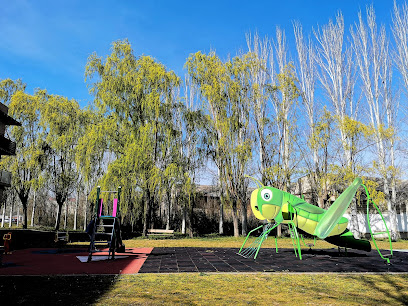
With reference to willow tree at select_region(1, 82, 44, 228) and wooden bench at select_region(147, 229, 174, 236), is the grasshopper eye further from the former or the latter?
willow tree at select_region(1, 82, 44, 228)

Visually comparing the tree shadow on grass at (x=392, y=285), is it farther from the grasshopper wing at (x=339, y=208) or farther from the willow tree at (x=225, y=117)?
the willow tree at (x=225, y=117)

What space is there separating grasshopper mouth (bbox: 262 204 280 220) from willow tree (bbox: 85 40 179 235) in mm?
9700

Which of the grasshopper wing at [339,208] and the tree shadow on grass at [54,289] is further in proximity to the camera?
the grasshopper wing at [339,208]

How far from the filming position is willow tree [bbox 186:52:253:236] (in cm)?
1911

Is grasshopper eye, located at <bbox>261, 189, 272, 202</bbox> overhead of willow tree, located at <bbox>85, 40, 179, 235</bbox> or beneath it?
beneath

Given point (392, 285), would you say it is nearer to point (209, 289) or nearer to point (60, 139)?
point (209, 289)

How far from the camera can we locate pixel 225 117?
19359 millimetres

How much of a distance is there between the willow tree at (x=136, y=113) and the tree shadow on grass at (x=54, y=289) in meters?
11.6

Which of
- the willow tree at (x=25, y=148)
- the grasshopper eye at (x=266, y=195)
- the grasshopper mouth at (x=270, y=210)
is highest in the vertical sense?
the willow tree at (x=25, y=148)

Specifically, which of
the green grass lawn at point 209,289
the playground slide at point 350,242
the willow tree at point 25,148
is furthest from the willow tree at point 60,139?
the playground slide at point 350,242

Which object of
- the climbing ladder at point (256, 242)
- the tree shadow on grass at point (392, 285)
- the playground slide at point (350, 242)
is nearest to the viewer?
the tree shadow on grass at point (392, 285)

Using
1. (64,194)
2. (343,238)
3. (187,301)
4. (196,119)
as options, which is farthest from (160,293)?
(64,194)

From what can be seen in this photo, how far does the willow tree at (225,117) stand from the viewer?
752 inches

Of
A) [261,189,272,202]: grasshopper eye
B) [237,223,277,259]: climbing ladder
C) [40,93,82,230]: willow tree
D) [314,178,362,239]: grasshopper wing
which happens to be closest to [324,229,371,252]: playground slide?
[237,223,277,259]: climbing ladder
